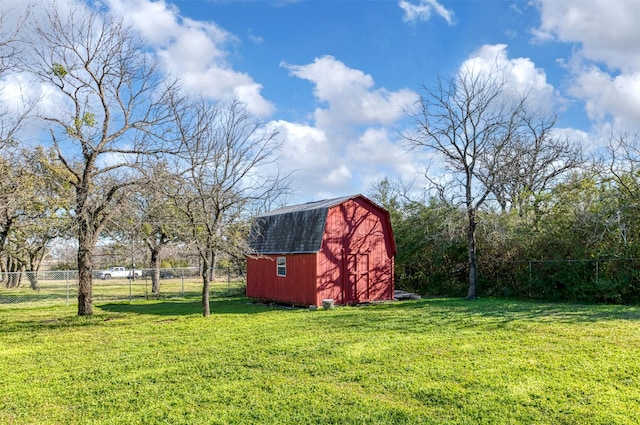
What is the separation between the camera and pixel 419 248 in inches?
812

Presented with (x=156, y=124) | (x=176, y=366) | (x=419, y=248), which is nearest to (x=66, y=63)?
(x=156, y=124)

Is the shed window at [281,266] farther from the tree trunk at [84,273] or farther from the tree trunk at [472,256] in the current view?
the tree trunk at [472,256]

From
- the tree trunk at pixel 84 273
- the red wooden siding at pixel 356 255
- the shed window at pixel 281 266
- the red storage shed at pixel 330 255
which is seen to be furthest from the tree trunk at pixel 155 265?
the red wooden siding at pixel 356 255

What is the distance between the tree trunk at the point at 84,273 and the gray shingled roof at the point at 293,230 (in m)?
5.77

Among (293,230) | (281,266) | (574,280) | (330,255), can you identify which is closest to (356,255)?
(330,255)

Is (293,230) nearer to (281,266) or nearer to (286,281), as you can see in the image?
(281,266)

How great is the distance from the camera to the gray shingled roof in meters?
15.5

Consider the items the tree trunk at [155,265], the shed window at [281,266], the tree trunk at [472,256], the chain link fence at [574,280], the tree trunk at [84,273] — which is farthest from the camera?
the tree trunk at [155,265]

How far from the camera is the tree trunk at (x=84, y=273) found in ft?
42.9

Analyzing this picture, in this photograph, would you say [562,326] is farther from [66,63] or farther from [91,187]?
[66,63]

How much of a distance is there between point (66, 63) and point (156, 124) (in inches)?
107

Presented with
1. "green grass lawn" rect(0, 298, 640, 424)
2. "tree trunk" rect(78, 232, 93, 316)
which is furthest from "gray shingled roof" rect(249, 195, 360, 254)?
"tree trunk" rect(78, 232, 93, 316)

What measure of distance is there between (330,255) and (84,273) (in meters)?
7.57

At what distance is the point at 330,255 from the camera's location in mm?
15445
